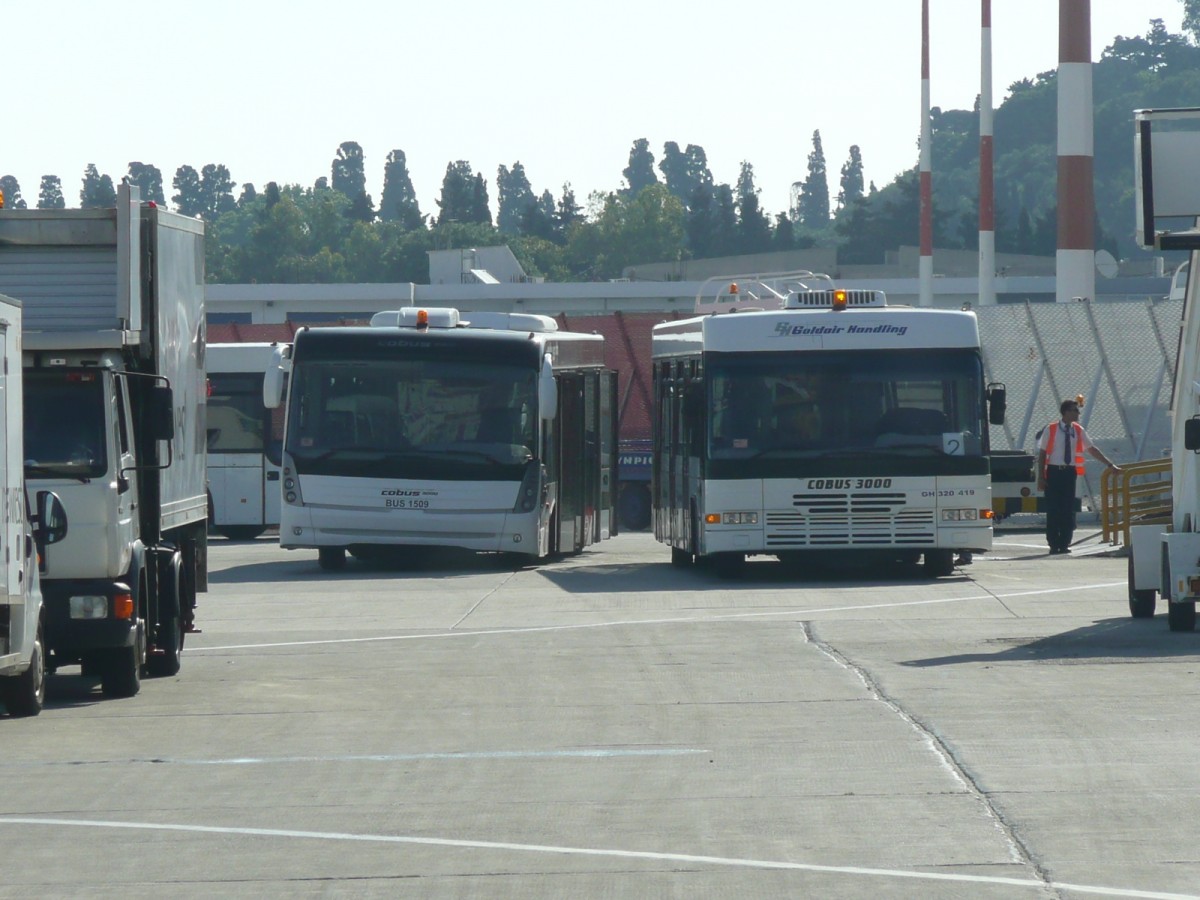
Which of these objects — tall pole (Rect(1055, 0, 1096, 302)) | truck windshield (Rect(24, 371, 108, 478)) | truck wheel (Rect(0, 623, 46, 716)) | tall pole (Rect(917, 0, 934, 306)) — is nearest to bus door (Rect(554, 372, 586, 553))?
truck windshield (Rect(24, 371, 108, 478))

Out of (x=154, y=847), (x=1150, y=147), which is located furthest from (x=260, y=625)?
(x=154, y=847)

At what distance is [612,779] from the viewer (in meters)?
9.06

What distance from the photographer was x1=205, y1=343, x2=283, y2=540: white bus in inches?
1254

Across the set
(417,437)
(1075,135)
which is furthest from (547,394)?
(1075,135)

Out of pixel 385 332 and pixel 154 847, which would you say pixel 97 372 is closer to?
pixel 154 847

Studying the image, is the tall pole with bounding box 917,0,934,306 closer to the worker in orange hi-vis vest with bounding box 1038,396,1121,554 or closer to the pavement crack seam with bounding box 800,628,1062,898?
the worker in orange hi-vis vest with bounding box 1038,396,1121,554

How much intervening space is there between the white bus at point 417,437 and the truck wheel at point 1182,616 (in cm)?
903

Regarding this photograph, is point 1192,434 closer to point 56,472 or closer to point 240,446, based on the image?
point 56,472

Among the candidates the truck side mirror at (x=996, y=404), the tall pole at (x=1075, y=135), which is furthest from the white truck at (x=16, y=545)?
the tall pole at (x=1075, y=135)

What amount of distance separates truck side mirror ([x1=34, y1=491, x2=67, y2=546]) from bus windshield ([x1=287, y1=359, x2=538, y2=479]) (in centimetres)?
1127

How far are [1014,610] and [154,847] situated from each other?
36.0ft

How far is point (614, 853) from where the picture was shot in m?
7.41

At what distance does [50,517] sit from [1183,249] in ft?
26.7

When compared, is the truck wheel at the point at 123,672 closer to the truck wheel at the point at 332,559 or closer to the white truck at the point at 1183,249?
the white truck at the point at 1183,249
